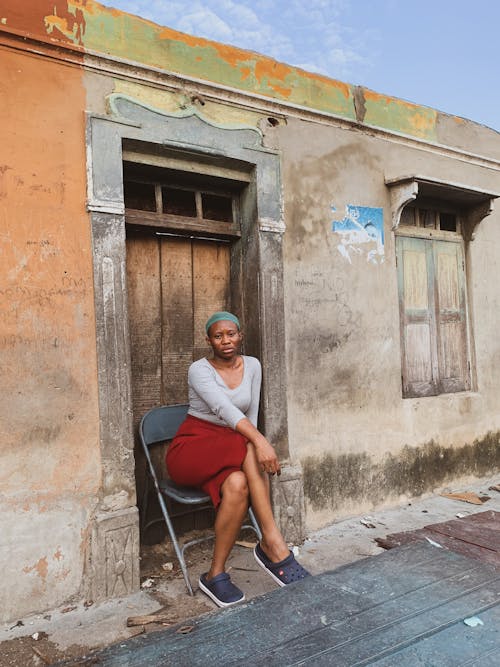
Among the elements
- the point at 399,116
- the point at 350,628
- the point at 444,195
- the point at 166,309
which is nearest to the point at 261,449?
the point at 350,628

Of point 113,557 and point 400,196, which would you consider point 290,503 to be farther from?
point 400,196

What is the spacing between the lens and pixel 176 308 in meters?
3.81

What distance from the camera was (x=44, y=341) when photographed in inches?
116

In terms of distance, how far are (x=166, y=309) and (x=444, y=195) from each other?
2902 millimetres

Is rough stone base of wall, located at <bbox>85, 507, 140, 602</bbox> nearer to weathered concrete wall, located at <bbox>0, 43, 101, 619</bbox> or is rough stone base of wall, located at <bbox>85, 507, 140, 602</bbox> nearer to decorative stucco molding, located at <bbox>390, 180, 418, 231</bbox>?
weathered concrete wall, located at <bbox>0, 43, 101, 619</bbox>

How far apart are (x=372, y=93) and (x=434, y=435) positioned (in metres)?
3.09

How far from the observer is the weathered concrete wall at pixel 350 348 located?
3.96 metres

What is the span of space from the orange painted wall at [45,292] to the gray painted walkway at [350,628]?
120 cm

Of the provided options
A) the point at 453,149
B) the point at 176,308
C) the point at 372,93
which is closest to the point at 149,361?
the point at 176,308

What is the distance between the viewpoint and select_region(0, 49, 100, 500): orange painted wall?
113 inches

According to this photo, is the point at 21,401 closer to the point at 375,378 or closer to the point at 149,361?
the point at 149,361

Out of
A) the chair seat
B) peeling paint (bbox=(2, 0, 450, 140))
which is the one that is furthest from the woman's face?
peeling paint (bbox=(2, 0, 450, 140))

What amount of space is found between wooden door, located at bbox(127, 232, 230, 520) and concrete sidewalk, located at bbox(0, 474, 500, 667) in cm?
77

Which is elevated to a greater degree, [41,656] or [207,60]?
[207,60]
